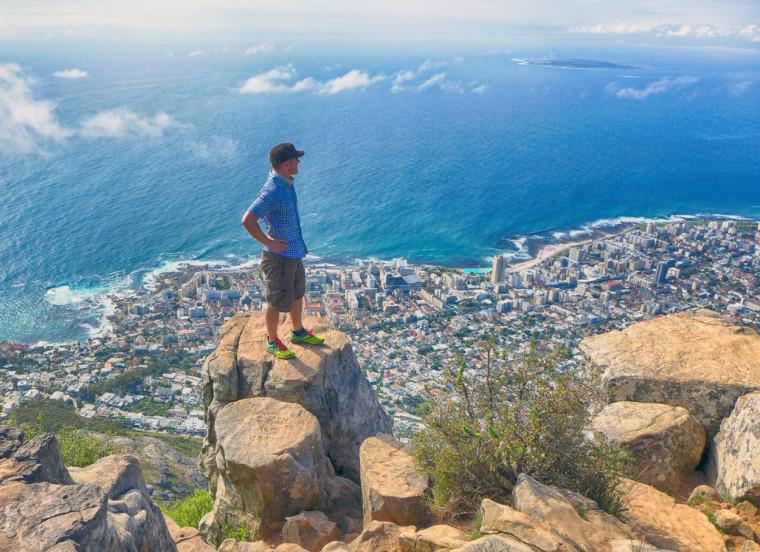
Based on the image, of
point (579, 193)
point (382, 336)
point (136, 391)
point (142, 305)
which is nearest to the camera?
point (136, 391)

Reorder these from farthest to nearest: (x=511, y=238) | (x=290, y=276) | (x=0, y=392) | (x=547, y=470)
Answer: (x=511, y=238), (x=0, y=392), (x=290, y=276), (x=547, y=470)

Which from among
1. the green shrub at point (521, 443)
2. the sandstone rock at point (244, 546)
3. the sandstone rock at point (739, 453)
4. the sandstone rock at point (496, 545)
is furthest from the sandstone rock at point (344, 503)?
the sandstone rock at point (739, 453)

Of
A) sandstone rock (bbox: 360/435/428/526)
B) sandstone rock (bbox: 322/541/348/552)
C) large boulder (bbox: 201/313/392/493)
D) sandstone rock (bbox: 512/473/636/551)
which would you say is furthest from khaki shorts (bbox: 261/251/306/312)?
sandstone rock (bbox: 512/473/636/551)

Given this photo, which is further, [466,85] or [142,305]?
[466,85]

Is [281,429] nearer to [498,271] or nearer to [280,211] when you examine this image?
[280,211]

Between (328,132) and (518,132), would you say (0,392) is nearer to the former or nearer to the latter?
(328,132)

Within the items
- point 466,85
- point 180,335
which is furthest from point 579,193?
point 466,85
